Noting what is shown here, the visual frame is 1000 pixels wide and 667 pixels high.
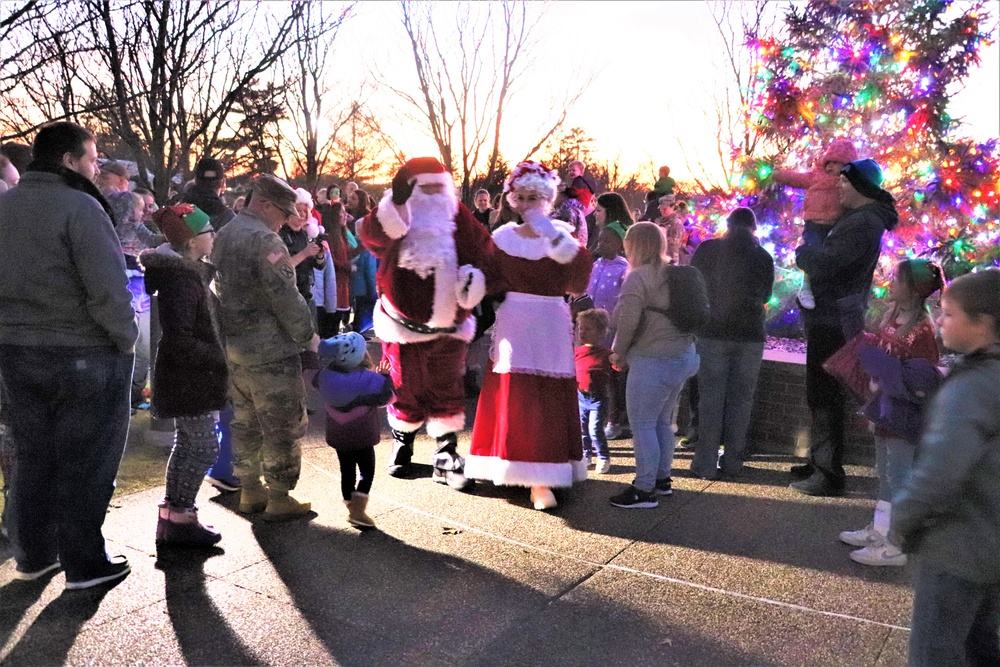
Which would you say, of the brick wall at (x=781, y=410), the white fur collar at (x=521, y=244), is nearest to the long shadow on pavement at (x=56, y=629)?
the white fur collar at (x=521, y=244)

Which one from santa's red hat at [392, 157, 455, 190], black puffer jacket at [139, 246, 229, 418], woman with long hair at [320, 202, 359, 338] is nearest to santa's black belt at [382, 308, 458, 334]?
santa's red hat at [392, 157, 455, 190]

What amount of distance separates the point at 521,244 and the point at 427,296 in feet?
2.68

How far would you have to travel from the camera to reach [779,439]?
670 centimetres

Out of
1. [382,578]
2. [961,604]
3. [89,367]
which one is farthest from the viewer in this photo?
[382,578]

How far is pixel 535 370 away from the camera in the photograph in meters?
5.20

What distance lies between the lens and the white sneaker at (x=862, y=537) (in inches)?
176

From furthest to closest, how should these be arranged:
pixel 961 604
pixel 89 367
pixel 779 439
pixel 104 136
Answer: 1. pixel 104 136
2. pixel 779 439
3. pixel 89 367
4. pixel 961 604

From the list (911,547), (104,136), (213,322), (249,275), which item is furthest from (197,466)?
(104,136)

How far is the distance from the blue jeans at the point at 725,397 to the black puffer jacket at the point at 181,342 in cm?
342

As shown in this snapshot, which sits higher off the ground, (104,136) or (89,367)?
(104,136)

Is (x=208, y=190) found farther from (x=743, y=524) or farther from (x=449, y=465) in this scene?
(x=743, y=524)

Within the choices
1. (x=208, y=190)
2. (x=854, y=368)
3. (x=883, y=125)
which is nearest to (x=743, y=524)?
(x=854, y=368)

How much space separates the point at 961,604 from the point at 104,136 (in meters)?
12.0

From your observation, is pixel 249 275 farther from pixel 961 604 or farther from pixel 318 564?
pixel 961 604
